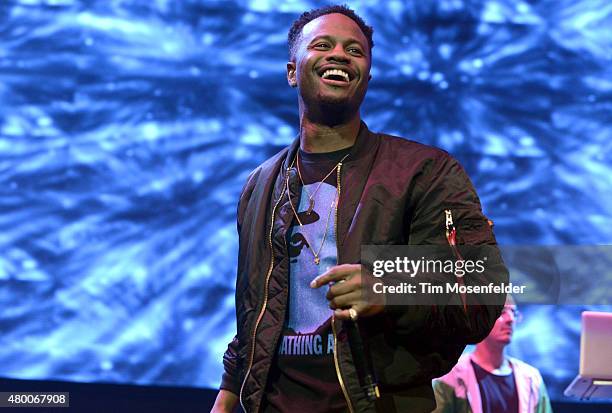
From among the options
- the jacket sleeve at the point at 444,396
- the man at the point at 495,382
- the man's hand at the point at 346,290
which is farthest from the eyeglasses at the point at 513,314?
the man's hand at the point at 346,290

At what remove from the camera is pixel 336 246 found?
5.95 feet

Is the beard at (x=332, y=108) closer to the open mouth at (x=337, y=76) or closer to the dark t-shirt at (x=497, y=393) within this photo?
the open mouth at (x=337, y=76)

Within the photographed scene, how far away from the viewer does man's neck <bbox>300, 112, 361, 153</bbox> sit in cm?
203

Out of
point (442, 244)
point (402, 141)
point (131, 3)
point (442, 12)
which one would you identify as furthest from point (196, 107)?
point (442, 244)

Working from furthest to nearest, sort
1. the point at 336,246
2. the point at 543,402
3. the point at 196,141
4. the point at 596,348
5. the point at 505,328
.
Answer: the point at 196,141
the point at 505,328
the point at 543,402
the point at 596,348
the point at 336,246

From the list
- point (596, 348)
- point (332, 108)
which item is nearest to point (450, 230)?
point (332, 108)

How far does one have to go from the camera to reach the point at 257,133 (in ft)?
12.8

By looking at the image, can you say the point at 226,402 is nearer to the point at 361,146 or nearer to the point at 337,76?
the point at 361,146

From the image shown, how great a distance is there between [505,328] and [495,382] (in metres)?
0.26

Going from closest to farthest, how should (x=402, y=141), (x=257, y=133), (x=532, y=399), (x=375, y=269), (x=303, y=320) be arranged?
(x=375, y=269) < (x=303, y=320) < (x=402, y=141) < (x=532, y=399) < (x=257, y=133)

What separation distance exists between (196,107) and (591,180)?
1.80m

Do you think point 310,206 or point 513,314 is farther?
point 513,314

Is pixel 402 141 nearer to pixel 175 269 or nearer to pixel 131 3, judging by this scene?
pixel 175 269

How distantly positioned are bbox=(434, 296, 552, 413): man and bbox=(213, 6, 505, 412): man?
73.7 inches
